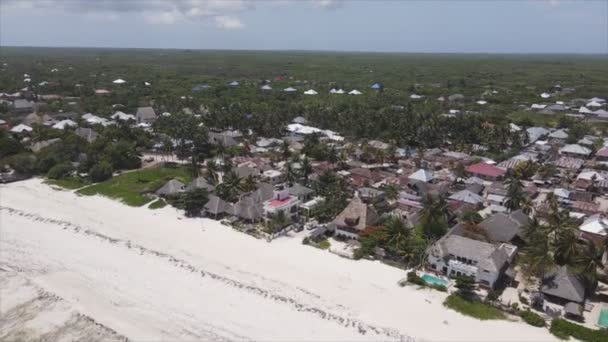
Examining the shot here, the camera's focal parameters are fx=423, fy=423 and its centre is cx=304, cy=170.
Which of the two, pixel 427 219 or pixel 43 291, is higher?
pixel 427 219

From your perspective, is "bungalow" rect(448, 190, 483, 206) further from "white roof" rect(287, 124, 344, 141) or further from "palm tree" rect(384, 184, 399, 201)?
"white roof" rect(287, 124, 344, 141)

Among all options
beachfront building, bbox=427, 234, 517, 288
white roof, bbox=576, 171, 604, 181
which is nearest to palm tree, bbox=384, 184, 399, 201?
beachfront building, bbox=427, 234, 517, 288

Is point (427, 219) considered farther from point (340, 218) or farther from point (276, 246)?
point (276, 246)

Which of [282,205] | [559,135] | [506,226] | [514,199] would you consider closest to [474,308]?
[506,226]

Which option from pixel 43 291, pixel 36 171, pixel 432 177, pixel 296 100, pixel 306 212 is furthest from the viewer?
pixel 296 100

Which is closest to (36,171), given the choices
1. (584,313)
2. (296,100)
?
(584,313)

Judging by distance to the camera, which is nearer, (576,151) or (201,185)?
(201,185)

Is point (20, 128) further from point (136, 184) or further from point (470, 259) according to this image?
point (470, 259)
